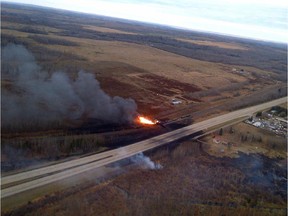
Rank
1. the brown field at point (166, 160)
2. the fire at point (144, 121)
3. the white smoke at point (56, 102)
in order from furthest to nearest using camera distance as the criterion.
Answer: the fire at point (144, 121), the white smoke at point (56, 102), the brown field at point (166, 160)

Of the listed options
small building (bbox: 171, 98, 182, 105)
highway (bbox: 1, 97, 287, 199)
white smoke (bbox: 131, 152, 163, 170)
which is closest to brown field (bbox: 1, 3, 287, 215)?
white smoke (bbox: 131, 152, 163, 170)

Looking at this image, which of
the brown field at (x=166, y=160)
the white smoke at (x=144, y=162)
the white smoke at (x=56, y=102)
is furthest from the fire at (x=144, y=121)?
the white smoke at (x=144, y=162)

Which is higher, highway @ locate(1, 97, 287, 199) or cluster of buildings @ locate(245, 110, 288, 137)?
cluster of buildings @ locate(245, 110, 288, 137)

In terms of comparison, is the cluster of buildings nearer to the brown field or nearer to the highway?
the brown field

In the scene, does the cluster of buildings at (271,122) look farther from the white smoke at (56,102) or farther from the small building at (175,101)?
the white smoke at (56,102)

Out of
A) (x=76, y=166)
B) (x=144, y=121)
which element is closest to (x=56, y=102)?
(x=144, y=121)

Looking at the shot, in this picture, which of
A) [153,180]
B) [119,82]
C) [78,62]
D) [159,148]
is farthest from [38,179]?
[78,62]

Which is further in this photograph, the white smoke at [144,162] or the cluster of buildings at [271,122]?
the cluster of buildings at [271,122]
